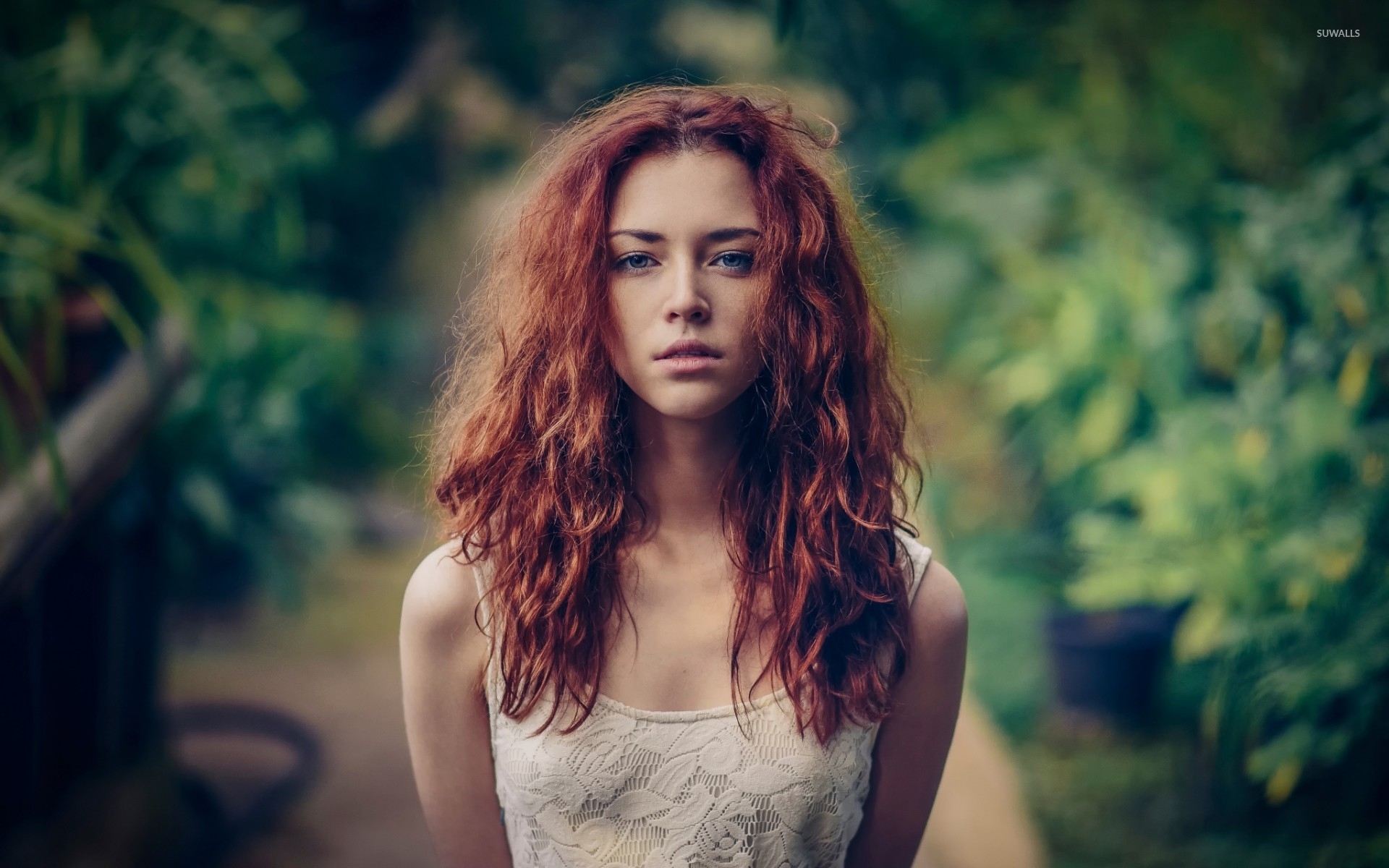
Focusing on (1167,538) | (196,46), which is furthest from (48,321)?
(1167,538)

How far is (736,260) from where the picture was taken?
0.72 metres

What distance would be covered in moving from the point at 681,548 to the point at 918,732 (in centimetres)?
23

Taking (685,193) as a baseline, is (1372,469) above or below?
below

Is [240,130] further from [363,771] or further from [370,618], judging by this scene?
[363,771]

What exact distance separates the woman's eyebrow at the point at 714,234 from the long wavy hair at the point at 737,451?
0.02 metres

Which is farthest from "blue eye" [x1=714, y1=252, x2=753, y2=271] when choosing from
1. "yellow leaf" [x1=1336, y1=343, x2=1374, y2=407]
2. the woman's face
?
"yellow leaf" [x1=1336, y1=343, x2=1374, y2=407]

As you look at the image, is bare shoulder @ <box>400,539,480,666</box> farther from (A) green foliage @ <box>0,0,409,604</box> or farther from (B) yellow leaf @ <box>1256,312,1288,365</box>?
(B) yellow leaf @ <box>1256,312,1288,365</box>

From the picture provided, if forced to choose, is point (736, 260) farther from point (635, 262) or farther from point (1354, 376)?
point (1354, 376)

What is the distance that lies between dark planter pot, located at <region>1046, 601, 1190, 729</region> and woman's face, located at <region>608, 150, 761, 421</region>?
55.6 inches

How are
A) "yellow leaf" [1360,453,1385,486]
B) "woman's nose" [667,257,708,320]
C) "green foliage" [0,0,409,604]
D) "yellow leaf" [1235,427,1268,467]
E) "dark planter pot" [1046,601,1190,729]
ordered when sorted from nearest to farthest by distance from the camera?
1. "woman's nose" [667,257,708,320]
2. "green foliage" [0,0,409,604]
3. "yellow leaf" [1360,453,1385,486]
4. "yellow leaf" [1235,427,1268,467]
5. "dark planter pot" [1046,601,1190,729]

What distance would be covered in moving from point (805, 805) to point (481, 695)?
0.81 feet

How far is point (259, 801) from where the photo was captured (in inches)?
77.5

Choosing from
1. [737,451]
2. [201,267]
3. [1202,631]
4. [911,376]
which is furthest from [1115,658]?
[201,267]

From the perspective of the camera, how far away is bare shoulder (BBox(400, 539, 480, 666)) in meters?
0.76
